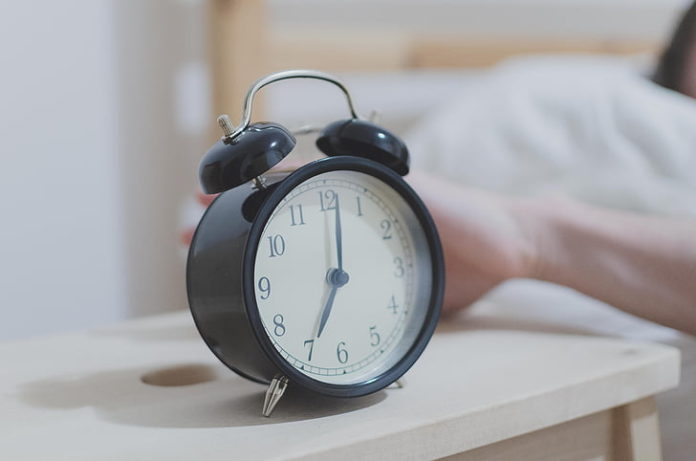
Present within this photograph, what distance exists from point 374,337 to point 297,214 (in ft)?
0.37

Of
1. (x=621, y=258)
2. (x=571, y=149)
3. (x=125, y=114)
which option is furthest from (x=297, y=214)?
(x=125, y=114)

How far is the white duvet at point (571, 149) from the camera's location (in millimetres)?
946

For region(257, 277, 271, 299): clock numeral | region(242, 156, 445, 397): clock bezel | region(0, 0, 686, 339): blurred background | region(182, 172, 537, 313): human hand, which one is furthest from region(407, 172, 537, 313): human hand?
region(0, 0, 686, 339): blurred background

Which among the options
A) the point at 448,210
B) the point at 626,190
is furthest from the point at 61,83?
the point at 626,190

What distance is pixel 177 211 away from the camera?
4.64 feet

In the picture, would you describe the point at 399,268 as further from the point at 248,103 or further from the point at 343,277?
the point at 248,103

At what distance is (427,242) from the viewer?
62 cm

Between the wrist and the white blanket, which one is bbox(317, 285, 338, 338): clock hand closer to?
the wrist

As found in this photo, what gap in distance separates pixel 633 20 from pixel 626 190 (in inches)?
45.9

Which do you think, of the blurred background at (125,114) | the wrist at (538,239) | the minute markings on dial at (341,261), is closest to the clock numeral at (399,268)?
the minute markings on dial at (341,261)

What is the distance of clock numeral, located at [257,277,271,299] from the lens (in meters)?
0.54

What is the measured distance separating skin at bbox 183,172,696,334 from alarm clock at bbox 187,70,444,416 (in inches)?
6.5

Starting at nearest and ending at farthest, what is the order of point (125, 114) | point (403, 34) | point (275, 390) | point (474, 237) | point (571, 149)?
point (275, 390)
point (474, 237)
point (571, 149)
point (125, 114)
point (403, 34)

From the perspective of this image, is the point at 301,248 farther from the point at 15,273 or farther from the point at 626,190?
the point at 15,273
